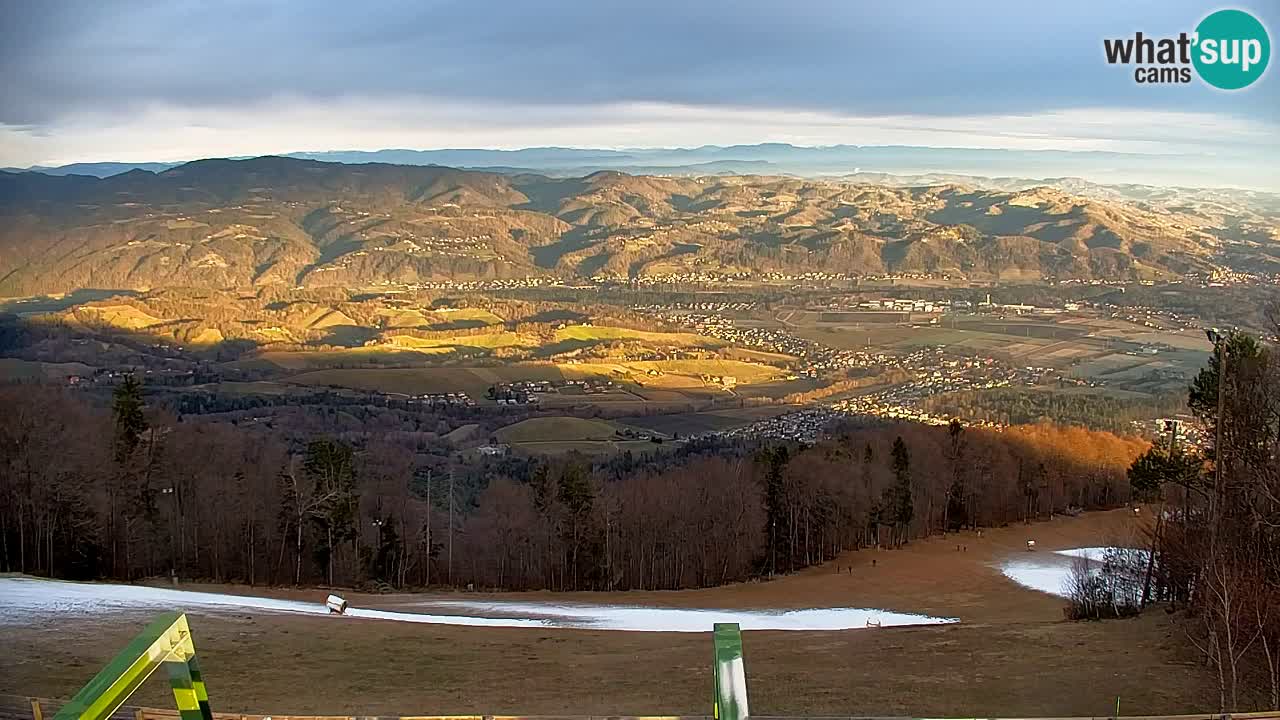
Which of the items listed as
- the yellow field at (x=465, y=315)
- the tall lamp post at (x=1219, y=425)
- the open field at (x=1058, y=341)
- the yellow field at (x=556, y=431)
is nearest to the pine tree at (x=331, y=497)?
the tall lamp post at (x=1219, y=425)

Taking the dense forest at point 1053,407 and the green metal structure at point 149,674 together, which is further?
the dense forest at point 1053,407

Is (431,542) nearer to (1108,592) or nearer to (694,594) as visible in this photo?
(694,594)

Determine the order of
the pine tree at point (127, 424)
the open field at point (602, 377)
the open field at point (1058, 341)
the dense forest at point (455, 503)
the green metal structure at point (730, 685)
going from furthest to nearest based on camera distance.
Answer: the open field at point (602, 377) → the open field at point (1058, 341) → the pine tree at point (127, 424) → the dense forest at point (455, 503) → the green metal structure at point (730, 685)

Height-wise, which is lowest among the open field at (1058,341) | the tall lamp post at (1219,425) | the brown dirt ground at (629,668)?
the open field at (1058,341)

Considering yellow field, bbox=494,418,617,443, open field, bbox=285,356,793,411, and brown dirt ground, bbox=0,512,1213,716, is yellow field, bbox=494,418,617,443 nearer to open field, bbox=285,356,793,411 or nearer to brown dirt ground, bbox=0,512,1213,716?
open field, bbox=285,356,793,411

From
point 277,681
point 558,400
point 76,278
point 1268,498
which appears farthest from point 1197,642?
point 76,278

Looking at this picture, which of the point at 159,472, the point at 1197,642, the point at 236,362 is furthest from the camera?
the point at 236,362

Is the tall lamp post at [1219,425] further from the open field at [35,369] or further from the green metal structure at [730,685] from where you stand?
the open field at [35,369]
